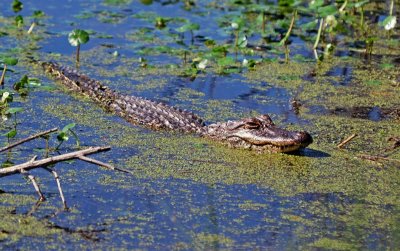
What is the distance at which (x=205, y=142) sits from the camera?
6.78 metres

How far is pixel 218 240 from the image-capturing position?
4855 millimetres

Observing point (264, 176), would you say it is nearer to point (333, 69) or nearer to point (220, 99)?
point (220, 99)

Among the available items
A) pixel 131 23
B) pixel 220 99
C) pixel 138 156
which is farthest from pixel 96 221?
pixel 131 23

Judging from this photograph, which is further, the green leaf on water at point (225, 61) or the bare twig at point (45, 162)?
the green leaf on water at point (225, 61)

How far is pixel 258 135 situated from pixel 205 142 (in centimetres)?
41

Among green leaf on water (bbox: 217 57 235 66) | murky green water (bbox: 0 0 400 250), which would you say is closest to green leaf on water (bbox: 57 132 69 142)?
murky green water (bbox: 0 0 400 250)

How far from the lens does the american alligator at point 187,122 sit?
6.51 meters

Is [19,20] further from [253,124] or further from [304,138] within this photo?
[304,138]

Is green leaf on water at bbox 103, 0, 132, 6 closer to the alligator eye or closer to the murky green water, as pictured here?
the murky green water

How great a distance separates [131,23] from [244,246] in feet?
18.3

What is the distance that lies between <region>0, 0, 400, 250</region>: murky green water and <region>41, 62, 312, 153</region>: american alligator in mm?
110

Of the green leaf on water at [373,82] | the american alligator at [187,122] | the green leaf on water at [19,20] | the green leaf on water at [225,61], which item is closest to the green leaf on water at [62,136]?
the american alligator at [187,122]

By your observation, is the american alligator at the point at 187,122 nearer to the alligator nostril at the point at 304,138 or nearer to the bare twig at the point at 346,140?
the alligator nostril at the point at 304,138

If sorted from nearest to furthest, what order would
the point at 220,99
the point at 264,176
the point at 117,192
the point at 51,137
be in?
the point at 117,192 → the point at 264,176 → the point at 51,137 → the point at 220,99
